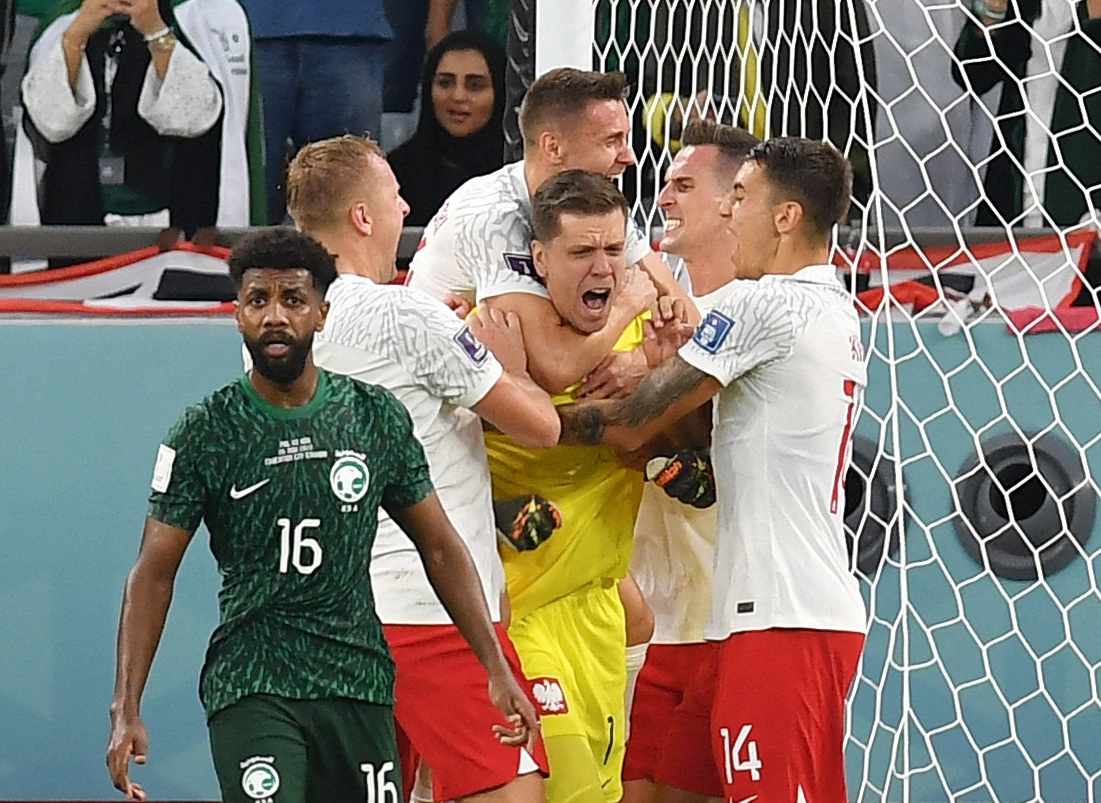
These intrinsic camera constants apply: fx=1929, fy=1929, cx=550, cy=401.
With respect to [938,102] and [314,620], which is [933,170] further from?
[314,620]

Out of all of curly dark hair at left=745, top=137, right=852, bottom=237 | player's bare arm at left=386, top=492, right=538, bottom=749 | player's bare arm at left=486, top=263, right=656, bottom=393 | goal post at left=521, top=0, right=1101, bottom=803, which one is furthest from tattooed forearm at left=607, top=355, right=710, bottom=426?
goal post at left=521, top=0, right=1101, bottom=803

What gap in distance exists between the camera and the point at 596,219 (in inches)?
153

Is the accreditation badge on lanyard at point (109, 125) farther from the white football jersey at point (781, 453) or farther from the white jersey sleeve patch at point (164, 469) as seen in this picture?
the white jersey sleeve patch at point (164, 469)

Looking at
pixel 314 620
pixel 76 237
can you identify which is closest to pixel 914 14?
pixel 76 237

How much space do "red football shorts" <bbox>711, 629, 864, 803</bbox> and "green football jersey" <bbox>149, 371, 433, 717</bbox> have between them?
799 mm

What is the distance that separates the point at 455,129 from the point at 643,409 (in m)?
2.93

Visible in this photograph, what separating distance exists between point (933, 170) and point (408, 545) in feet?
10.3

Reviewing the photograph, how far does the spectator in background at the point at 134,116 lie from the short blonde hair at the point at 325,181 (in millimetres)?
2460

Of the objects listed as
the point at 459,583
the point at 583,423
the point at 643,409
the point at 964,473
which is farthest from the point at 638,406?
the point at 964,473

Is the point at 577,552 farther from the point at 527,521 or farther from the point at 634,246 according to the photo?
the point at 634,246

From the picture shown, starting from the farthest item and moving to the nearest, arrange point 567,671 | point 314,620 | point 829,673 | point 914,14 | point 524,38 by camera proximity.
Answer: point 914,14, point 524,38, point 567,671, point 829,673, point 314,620

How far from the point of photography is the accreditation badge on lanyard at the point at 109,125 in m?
6.52

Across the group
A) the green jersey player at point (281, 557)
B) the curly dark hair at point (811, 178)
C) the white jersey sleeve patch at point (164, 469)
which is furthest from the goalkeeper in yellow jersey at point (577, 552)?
the white jersey sleeve patch at point (164, 469)

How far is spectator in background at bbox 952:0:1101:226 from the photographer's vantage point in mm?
6113
